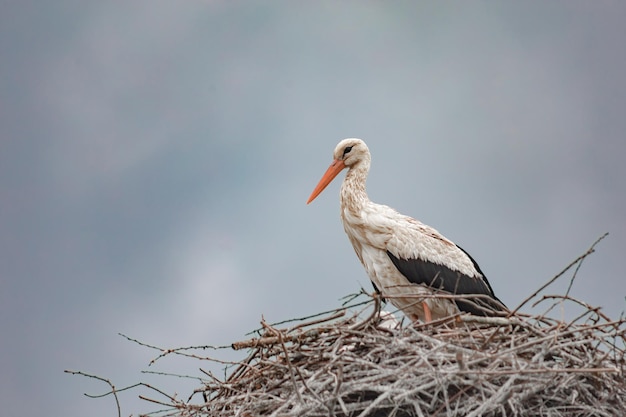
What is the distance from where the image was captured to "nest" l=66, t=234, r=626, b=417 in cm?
403

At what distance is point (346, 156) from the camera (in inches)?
271

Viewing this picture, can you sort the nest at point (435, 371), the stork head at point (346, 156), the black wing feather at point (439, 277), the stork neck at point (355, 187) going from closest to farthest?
the nest at point (435, 371)
the black wing feather at point (439, 277)
the stork neck at point (355, 187)
the stork head at point (346, 156)

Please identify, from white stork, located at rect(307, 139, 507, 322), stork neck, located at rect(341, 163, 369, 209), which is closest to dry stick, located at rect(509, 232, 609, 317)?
white stork, located at rect(307, 139, 507, 322)

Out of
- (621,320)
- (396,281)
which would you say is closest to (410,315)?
(396,281)

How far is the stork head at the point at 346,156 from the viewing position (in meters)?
6.86

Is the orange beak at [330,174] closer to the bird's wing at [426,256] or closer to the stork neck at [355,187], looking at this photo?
the stork neck at [355,187]

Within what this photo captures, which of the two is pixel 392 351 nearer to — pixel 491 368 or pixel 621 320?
pixel 491 368

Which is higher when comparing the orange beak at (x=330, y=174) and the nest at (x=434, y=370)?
the orange beak at (x=330, y=174)

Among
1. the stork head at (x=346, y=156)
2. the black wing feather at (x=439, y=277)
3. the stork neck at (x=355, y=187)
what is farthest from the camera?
the stork head at (x=346, y=156)

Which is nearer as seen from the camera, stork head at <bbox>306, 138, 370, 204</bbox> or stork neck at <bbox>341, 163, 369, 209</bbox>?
stork neck at <bbox>341, 163, 369, 209</bbox>

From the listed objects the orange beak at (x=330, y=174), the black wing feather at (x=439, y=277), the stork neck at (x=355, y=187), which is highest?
the orange beak at (x=330, y=174)

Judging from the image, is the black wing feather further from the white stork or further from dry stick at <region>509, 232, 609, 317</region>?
dry stick at <region>509, 232, 609, 317</region>

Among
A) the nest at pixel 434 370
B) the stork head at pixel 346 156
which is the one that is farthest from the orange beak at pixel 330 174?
the nest at pixel 434 370

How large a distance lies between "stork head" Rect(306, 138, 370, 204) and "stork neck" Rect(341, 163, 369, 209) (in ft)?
0.22
